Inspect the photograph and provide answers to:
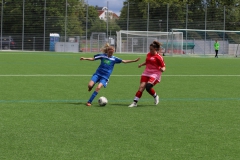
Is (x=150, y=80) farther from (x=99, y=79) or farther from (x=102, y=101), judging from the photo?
(x=102, y=101)

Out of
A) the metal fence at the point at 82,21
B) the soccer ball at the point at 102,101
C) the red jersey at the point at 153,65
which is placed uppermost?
the metal fence at the point at 82,21

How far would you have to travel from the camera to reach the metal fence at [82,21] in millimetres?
55562

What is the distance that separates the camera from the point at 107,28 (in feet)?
190

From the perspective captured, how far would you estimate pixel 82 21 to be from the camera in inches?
2221

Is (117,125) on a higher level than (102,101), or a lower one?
lower

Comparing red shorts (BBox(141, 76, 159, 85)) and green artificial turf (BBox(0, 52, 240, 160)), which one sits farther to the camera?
red shorts (BBox(141, 76, 159, 85))

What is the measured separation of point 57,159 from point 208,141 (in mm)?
2280

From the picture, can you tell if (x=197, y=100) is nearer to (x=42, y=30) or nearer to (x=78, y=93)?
(x=78, y=93)

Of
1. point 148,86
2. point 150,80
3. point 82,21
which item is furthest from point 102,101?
point 82,21

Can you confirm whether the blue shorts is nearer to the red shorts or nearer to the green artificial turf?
the green artificial turf

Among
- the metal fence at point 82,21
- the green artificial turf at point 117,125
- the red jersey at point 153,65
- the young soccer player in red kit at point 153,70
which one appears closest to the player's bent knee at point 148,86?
the young soccer player in red kit at point 153,70

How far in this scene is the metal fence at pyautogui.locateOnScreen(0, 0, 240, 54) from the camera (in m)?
55.6

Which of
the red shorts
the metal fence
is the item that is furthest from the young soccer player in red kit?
the metal fence

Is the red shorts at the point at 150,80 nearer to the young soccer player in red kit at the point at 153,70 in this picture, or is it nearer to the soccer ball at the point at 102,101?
the young soccer player in red kit at the point at 153,70
